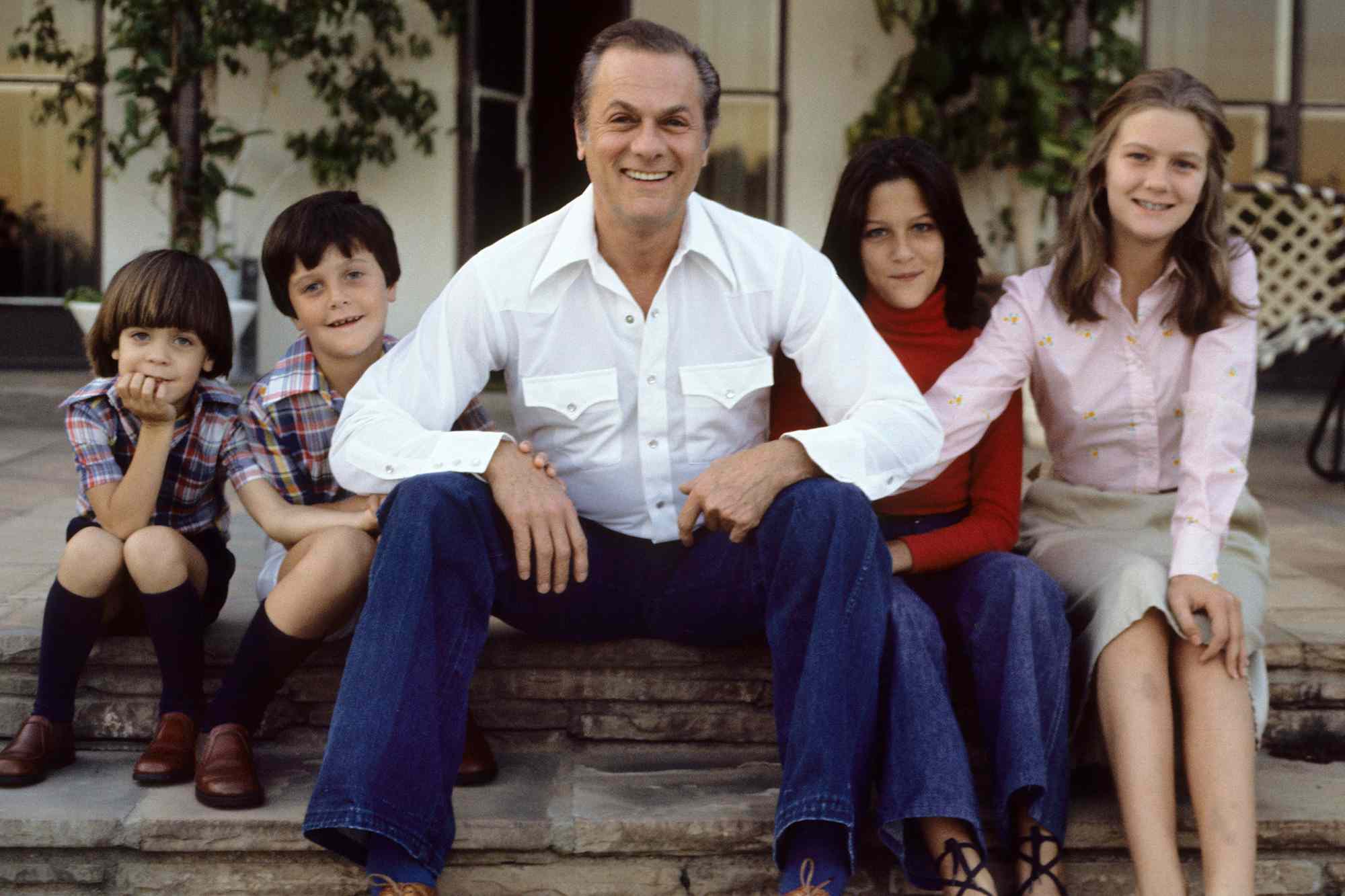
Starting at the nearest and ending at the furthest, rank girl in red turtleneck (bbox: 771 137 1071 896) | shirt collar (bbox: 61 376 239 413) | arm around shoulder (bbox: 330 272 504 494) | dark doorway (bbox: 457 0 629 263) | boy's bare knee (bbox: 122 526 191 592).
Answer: girl in red turtleneck (bbox: 771 137 1071 896) → arm around shoulder (bbox: 330 272 504 494) → boy's bare knee (bbox: 122 526 191 592) → shirt collar (bbox: 61 376 239 413) → dark doorway (bbox: 457 0 629 263)

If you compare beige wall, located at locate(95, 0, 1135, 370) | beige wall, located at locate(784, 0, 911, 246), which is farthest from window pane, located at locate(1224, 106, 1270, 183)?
beige wall, located at locate(784, 0, 911, 246)

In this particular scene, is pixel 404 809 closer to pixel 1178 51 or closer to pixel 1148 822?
pixel 1148 822

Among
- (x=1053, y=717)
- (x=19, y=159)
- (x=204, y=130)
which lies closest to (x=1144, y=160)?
(x=1053, y=717)

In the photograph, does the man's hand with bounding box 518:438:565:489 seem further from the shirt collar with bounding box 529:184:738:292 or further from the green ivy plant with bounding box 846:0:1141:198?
the green ivy plant with bounding box 846:0:1141:198

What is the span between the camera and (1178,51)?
6273 millimetres

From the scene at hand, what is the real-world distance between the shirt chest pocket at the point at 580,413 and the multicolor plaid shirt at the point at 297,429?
0.64ft

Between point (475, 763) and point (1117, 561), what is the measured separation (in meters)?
1.01

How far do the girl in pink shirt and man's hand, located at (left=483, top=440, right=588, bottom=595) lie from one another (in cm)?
60

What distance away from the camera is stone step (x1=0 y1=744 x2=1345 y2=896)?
6.97ft

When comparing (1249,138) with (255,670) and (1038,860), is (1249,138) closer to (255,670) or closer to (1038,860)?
(1038,860)

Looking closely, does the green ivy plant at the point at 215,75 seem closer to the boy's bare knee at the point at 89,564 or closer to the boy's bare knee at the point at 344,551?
the boy's bare knee at the point at 89,564

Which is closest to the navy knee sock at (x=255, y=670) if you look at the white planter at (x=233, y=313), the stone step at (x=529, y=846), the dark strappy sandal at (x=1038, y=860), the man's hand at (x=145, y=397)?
the stone step at (x=529, y=846)

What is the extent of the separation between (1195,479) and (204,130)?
14.1 ft

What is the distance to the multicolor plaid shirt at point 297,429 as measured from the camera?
243 centimetres
